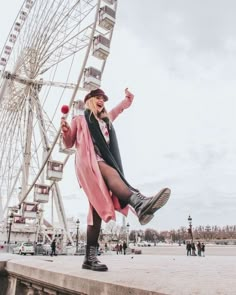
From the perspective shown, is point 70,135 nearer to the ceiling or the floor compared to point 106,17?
nearer to the floor

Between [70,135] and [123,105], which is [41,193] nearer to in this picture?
[123,105]

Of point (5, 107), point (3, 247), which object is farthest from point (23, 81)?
point (3, 247)

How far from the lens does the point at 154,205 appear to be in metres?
3.53

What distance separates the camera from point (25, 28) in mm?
24938

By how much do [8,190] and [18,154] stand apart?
2.56 meters

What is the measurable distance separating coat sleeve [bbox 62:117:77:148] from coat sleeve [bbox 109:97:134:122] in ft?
2.06

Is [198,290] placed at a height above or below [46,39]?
below

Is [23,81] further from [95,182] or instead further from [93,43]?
[95,182]

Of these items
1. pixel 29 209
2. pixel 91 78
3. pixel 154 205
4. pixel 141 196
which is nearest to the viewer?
pixel 154 205

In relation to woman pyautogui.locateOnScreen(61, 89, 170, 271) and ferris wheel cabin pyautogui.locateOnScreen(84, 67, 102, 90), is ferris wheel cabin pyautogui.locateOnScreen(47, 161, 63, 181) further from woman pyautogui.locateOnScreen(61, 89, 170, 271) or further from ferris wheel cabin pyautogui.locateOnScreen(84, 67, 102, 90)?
woman pyautogui.locateOnScreen(61, 89, 170, 271)

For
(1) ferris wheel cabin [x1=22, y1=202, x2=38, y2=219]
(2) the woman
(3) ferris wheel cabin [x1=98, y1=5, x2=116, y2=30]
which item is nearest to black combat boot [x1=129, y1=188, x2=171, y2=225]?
(2) the woman

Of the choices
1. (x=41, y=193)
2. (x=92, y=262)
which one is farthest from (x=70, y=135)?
(x=41, y=193)

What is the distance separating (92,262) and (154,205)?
1084 millimetres

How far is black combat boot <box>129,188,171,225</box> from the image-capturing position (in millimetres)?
3494
